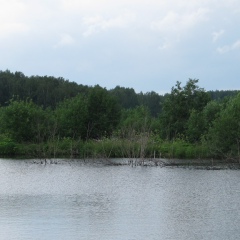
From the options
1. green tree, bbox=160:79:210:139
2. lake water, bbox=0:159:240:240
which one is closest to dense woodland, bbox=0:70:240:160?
green tree, bbox=160:79:210:139

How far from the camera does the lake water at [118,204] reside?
887 inches

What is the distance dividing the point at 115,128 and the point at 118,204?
4694cm

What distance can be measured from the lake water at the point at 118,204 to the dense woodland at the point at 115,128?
10.2 metres

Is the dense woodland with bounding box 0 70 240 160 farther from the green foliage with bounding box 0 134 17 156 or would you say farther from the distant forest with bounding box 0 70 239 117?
the distant forest with bounding box 0 70 239 117

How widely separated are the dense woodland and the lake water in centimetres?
1020

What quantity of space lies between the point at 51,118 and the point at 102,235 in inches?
2031

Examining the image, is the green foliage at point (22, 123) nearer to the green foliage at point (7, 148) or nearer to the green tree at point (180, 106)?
the green foliage at point (7, 148)

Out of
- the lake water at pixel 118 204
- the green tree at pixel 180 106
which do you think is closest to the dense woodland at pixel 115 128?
the green tree at pixel 180 106

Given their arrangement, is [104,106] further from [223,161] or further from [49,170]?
[49,170]

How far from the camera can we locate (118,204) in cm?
2955

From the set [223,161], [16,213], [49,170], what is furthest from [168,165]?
[16,213]

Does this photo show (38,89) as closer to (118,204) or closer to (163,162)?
(163,162)

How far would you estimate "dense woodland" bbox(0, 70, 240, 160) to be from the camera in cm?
5684

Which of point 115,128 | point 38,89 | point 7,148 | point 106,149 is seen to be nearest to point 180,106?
point 115,128
